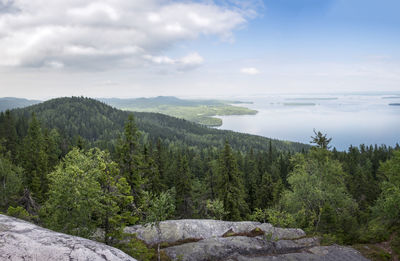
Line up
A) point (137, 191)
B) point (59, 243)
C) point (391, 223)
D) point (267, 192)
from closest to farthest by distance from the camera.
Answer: point (59, 243), point (391, 223), point (137, 191), point (267, 192)

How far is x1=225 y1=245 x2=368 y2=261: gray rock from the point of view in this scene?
20.2 m

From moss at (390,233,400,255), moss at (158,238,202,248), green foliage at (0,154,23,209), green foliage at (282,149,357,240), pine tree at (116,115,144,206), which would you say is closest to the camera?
moss at (390,233,400,255)

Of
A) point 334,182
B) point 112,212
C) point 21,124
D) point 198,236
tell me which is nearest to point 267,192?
point 334,182

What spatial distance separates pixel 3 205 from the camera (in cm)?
3128

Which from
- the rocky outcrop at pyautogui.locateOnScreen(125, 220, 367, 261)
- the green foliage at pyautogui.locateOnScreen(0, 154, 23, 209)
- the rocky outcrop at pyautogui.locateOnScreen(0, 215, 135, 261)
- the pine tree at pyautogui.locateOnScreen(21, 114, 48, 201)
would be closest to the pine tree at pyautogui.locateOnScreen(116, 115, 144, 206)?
the rocky outcrop at pyautogui.locateOnScreen(125, 220, 367, 261)

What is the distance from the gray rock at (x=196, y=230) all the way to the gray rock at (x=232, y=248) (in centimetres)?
120

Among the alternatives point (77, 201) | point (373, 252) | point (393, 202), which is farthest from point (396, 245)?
point (77, 201)

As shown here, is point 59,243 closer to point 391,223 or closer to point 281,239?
point 281,239

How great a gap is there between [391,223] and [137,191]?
2684 centimetres

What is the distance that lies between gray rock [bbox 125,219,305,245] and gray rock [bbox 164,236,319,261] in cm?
120

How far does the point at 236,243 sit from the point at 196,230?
5.32 meters

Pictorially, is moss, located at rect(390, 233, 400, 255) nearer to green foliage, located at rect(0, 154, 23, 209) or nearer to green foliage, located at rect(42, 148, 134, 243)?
green foliage, located at rect(42, 148, 134, 243)

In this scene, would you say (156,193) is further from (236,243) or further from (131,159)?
(236,243)

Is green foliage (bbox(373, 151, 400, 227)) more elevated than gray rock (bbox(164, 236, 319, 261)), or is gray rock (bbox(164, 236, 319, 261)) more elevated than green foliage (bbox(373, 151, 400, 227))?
green foliage (bbox(373, 151, 400, 227))
